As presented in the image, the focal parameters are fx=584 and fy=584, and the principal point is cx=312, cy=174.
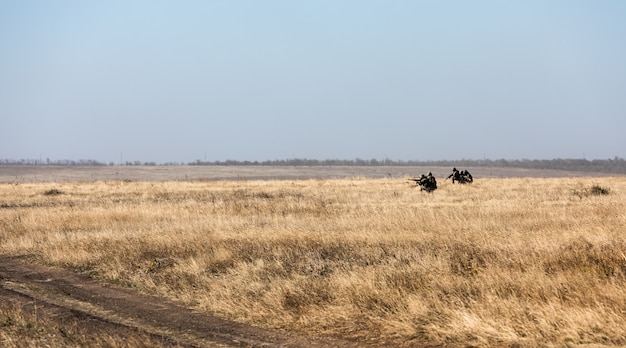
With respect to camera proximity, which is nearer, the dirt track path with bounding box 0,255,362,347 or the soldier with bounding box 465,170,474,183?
the dirt track path with bounding box 0,255,362,347

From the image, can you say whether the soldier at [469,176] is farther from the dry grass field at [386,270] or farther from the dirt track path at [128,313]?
the dirt track path at [128,313]

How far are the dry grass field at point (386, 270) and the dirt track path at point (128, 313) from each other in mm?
353

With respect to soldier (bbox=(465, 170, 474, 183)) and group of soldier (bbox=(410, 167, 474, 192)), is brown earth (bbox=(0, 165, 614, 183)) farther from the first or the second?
group of soldier (bbox=(410, 167, 474, 192))

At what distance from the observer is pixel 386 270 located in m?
10.7

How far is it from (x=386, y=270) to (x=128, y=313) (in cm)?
456

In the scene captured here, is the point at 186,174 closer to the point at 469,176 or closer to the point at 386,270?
the point at 469,176

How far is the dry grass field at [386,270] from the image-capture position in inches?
308

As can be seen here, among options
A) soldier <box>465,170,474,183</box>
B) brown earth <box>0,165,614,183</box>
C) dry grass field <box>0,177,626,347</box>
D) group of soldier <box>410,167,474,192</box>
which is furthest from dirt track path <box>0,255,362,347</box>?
brown earth <box>0,165,614,183</box>

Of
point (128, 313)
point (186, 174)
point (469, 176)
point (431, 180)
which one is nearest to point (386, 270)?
point (128, 313)

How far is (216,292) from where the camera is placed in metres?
10.5

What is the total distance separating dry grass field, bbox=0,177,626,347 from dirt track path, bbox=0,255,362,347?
1.16ft

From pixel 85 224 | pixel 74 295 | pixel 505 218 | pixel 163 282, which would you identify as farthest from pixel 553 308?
pixel 85 224

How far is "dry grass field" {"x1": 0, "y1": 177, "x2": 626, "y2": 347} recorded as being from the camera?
7.83m

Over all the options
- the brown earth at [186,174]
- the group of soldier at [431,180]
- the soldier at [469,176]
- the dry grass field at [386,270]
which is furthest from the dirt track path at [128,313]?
the brown earth at [186,174]
